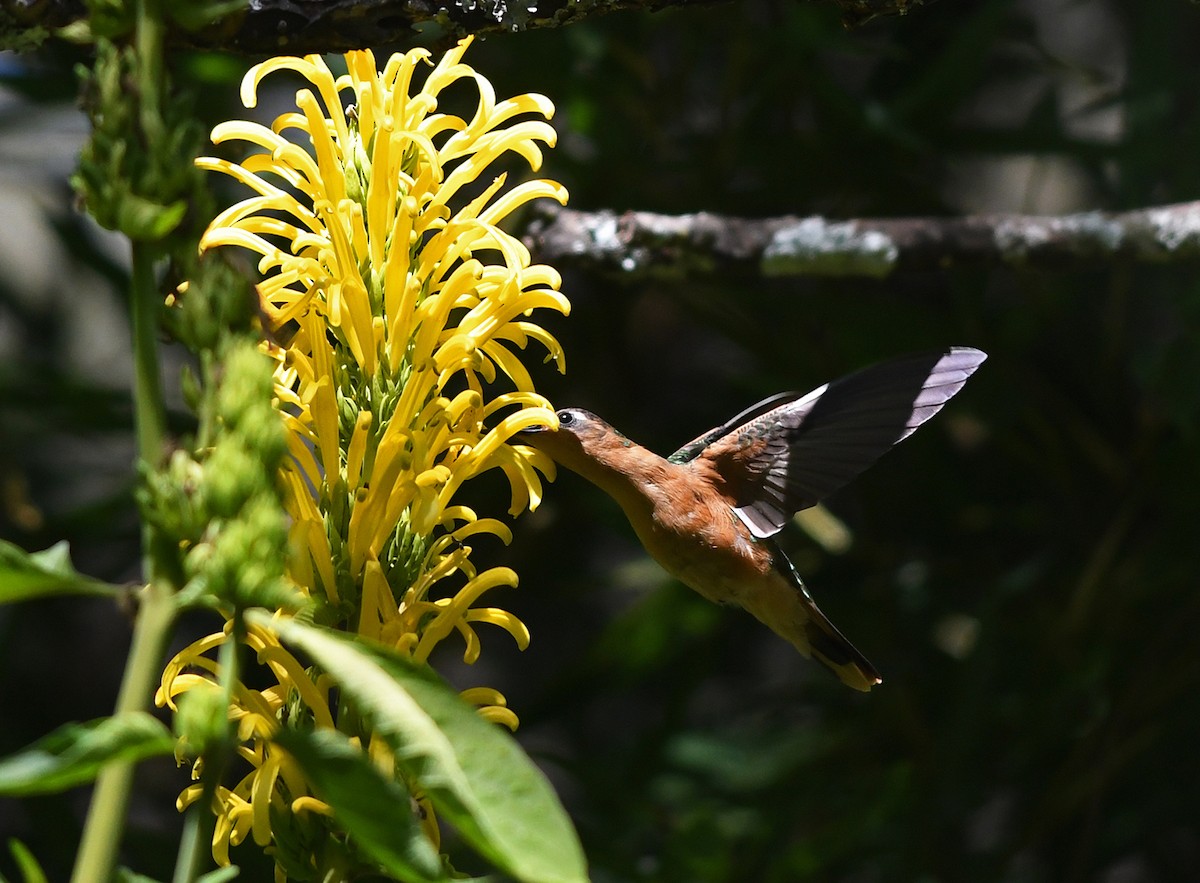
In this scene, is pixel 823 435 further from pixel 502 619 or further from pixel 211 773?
pixel 211 773

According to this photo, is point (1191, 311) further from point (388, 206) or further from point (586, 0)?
point (388, 206)

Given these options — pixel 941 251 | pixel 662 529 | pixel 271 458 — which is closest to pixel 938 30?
pixel 941 251

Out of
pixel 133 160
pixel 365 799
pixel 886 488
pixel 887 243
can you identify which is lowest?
pixel 886 488

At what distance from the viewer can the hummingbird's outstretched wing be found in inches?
44.4

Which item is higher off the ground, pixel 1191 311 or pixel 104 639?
pixel 1191 311

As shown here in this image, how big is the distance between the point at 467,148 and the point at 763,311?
4.43ft

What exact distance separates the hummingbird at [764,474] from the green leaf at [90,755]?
645 millimetres

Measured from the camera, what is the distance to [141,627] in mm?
454

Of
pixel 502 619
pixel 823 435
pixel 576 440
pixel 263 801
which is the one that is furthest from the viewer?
pixel 823 435

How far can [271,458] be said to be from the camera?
451mm

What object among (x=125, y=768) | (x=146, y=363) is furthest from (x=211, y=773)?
(x=146, y=363)

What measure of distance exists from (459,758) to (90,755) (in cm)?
13

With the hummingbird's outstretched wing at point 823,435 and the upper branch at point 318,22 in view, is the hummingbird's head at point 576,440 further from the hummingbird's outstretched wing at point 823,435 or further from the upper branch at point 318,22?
the upper branch at point 318,22

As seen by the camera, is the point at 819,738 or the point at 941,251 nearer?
the point at 941,251
